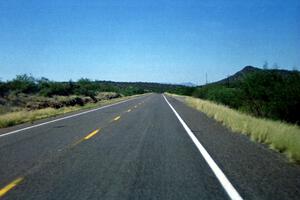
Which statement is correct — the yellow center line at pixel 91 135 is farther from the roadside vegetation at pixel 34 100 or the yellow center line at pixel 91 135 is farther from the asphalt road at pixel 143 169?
the roadside vegetation at pixel 34 100

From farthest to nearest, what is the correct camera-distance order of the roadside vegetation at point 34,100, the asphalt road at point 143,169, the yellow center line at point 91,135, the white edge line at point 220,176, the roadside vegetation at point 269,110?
the roadside vegetation at point 34,100
the yellow center line at point 91,135
the roadside vegetation at point 269,110
the asphalt road at point 143,169
the white edge line at point 220,176

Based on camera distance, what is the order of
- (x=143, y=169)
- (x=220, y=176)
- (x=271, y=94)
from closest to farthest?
(x=220, y=176), (x=143, y=169), (x=271, y=94)

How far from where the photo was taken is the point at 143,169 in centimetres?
854

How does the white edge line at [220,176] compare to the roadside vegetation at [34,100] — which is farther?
the roadside vegetation at [34,100]

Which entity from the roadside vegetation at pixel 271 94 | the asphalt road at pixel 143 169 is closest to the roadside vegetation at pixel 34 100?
the asphalt road at pixel 143 169

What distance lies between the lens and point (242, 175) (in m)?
7.99

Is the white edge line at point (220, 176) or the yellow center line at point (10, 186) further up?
the yellow center line at point (10, 186)

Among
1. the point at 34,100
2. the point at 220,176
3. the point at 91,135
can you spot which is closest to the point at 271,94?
the point at 91,135

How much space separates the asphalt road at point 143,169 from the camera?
668 cm

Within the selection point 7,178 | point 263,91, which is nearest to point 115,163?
point 7,178

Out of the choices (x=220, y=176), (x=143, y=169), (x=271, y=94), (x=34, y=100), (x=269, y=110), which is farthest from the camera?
(x=34, y=100)

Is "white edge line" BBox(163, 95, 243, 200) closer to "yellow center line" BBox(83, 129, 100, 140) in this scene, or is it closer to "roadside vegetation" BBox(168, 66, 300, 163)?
"roadside vegetation" BBox(168, 66, 300, 163)

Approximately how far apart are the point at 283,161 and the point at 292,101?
705 inches

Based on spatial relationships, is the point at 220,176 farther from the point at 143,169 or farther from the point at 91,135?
the point at 91,135
